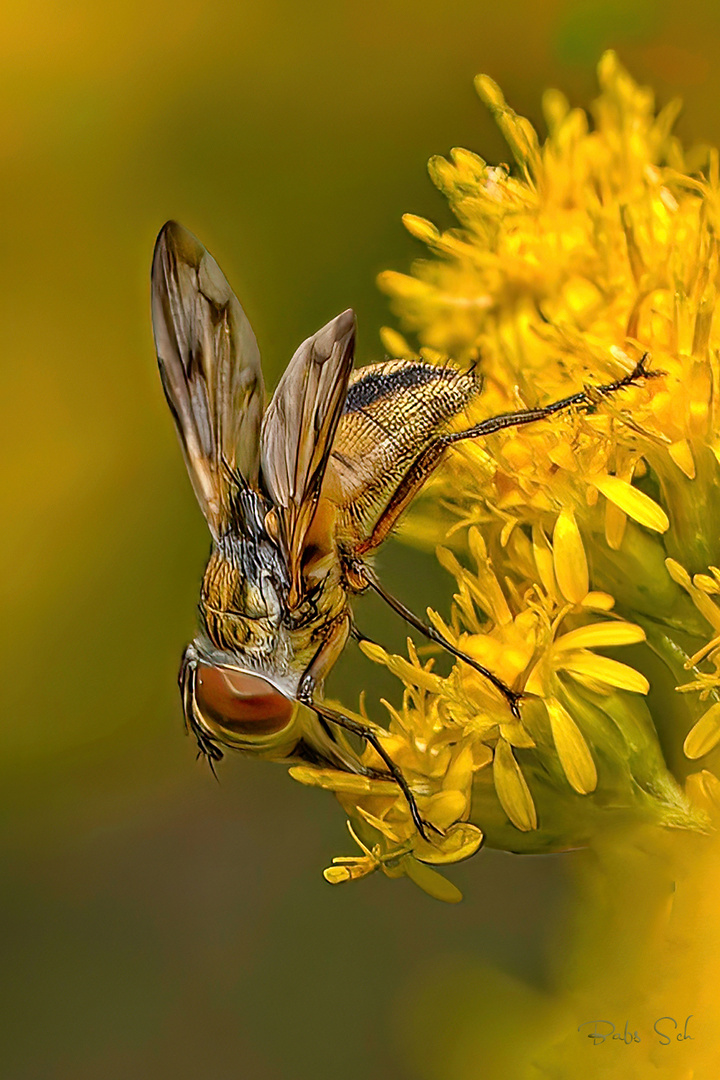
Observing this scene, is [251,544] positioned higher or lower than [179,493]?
higher

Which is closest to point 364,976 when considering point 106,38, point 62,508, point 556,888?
point 556,888

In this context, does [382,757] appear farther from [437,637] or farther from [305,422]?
[305,422]

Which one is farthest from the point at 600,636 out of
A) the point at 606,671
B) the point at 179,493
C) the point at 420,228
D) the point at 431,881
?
the point at 179,493

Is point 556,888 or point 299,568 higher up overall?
point 299,568

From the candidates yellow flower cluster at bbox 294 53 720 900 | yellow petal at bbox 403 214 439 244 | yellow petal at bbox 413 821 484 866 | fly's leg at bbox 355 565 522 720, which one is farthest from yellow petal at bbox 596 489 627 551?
yellow petal at bbox 403 214 439 244

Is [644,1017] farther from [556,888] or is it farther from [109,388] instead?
[109,388]

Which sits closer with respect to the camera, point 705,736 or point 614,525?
point 705,736

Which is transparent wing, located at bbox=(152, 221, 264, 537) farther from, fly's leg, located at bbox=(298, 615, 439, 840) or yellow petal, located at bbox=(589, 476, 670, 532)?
yellow petal, located at bbox=(589, 476, 670, 532)
